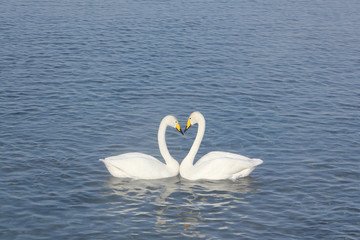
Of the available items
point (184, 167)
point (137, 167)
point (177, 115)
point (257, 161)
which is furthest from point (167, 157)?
point (177, 115)

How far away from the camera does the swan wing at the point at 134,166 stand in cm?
1664

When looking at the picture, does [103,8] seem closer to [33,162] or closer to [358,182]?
[33,162]

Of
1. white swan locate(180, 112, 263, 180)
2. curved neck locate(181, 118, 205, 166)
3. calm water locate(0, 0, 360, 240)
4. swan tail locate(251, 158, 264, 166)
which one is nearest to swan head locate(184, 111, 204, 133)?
curved neck locate(181, 118, 205, 166)

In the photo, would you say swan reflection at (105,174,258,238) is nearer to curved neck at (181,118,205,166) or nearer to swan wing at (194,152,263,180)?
Answer: swan wing at (194,152,263,180)

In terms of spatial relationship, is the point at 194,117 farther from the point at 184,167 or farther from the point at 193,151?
the point at 184,167

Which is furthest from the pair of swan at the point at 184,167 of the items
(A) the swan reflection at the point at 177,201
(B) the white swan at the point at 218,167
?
(A) the swan reflection at the point at 177,201

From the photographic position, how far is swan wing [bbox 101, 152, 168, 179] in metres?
16.6

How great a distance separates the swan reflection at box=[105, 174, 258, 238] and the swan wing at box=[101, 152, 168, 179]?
0.64 feet

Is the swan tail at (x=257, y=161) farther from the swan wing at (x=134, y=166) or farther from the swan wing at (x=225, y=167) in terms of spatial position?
the swan wing at (x=134, y=166)

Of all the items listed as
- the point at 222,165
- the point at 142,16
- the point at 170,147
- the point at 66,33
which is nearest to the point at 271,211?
the point at 222,165

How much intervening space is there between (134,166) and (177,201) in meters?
1.70

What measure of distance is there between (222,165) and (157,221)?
2973mm

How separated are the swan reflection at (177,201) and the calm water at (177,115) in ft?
0.16

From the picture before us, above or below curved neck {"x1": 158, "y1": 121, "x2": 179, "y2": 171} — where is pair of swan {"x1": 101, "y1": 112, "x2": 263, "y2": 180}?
below
